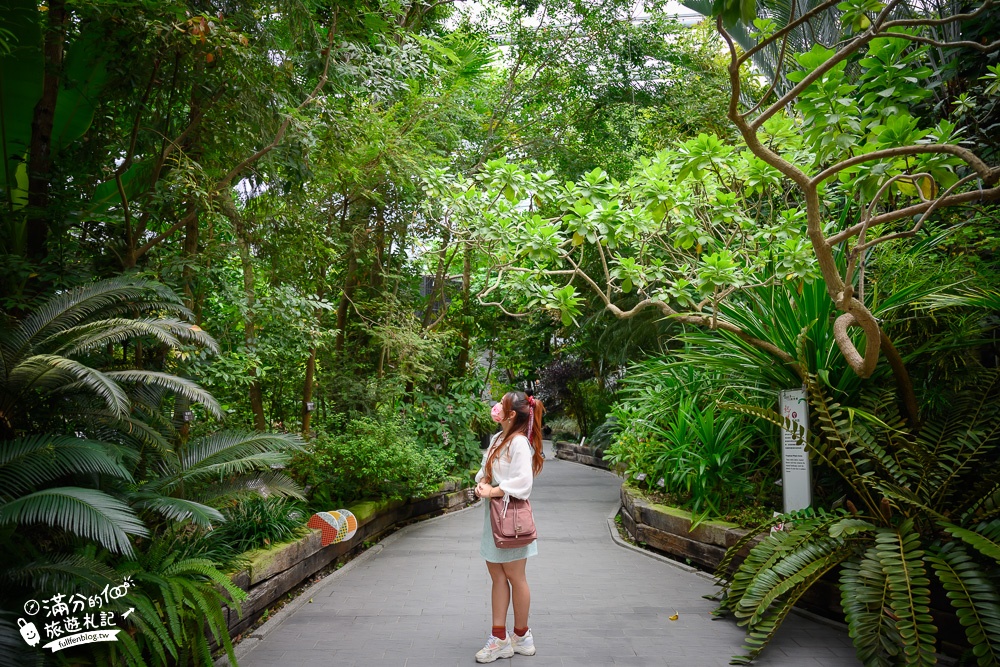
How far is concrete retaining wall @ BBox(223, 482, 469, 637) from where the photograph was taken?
5.52m

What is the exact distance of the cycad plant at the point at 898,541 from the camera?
4352 mm

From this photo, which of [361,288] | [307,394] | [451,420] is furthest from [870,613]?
[451,420]

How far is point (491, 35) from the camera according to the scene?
13.4 metres

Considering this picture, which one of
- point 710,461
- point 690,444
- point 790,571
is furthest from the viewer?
point 690,444

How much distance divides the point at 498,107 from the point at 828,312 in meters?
8.56

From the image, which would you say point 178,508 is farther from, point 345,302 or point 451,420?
point 451,420

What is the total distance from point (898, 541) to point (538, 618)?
272cm

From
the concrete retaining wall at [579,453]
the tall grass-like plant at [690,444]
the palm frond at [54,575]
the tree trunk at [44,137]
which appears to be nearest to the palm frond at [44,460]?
the palm frond at [54,575]

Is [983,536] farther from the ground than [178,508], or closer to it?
closer to it

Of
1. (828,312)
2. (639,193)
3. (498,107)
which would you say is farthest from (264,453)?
(498,107)

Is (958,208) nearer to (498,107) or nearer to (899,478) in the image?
(899,478)

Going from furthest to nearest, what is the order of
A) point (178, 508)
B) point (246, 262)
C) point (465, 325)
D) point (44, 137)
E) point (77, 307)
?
point (465, 325) < point (246, 262) < point (44, 137) < point (77, 307) < point (178, 508)

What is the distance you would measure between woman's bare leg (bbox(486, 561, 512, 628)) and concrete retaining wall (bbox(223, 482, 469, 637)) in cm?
165

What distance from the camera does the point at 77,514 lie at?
141 inches
